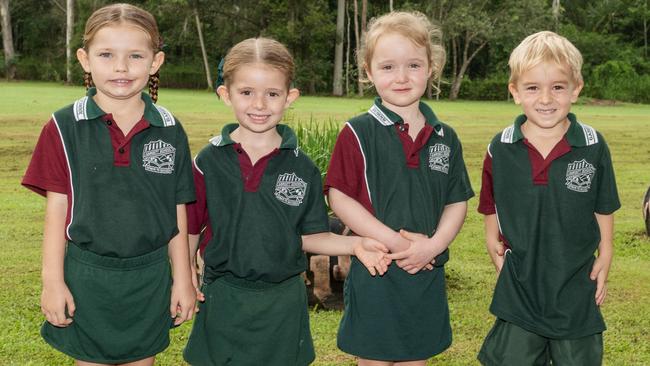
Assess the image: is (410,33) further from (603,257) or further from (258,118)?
(603,257)

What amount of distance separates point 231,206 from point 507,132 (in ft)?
3.74

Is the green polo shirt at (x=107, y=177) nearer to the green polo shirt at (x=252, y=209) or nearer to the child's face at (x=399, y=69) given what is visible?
the green polo shirt at (x=252, y=209)

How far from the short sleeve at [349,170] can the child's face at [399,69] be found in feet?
0.72

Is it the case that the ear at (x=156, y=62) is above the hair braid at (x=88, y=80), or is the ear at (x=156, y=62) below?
above

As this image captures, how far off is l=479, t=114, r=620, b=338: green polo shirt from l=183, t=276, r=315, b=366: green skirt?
854 mm

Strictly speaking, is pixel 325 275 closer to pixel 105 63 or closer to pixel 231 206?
pixel 231 206

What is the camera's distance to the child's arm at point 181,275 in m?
3.09

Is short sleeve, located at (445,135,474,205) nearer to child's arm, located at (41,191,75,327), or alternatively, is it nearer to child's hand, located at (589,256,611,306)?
child's hand, located at (589,256,611,306)

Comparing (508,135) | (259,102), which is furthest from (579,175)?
(259,102)

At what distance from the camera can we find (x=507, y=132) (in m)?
3.38

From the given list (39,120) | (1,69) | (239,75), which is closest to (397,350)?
(239,75)

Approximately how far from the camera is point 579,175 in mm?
3250

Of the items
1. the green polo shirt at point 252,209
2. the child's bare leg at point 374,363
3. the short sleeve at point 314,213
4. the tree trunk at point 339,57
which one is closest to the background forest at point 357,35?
the tree trunk at point 339,57

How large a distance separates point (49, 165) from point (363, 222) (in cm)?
115
